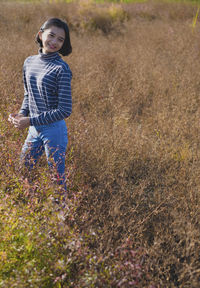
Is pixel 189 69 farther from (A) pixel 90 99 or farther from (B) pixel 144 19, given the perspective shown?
(B) pixel 144 19

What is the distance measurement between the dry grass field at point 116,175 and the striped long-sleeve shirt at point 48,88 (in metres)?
0.48

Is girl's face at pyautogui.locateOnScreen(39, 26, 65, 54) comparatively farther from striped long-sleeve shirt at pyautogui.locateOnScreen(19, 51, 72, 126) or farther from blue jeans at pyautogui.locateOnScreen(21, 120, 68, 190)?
blue jeans at pyautogui.locateOnScreen(21, 120, 68, 190)

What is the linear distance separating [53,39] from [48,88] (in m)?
0.39

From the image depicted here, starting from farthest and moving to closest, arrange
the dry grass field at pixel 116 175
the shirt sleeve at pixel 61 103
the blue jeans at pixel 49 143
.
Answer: the blue jeans at pixel 49 143
the shirt sleeve at pixel 61 103
the dry grass field at pixel 116 175

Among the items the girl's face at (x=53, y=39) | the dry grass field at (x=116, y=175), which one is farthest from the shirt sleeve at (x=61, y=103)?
the dry grass field at (x=116, y=175)

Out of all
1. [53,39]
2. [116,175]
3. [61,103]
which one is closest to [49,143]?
[61,103]

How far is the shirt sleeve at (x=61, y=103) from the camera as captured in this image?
2.03 m

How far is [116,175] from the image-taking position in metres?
2.95

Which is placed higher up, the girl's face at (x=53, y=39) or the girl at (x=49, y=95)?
the girl's face at (x=53, y=39)

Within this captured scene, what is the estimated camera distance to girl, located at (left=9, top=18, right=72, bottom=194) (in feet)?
6.73

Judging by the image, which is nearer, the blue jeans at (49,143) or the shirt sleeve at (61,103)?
the shirt sleeve at (61,103)

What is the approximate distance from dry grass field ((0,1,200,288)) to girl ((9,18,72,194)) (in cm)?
24

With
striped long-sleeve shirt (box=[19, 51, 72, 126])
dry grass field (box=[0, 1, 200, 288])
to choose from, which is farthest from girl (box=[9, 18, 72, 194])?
dry grass field (box=[0, 1, 200, 288])

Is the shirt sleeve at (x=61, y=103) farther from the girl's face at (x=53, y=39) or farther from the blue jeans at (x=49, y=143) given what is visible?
the girl's face at (x=53, y=39)
